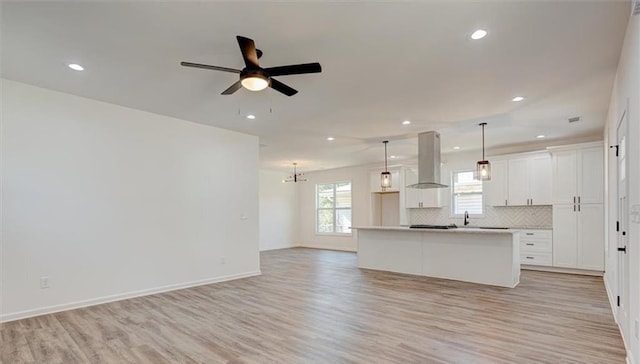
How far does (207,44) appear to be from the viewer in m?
3.03

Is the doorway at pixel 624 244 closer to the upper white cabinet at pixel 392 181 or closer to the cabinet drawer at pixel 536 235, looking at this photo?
the cabinet drawer at pixel 536 235

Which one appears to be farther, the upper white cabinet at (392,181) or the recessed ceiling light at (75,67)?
the upper white cabinet at (392,181)

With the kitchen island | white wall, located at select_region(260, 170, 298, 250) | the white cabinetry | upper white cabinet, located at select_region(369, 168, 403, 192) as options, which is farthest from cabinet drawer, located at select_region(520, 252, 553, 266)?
white wall, located at select_region(260, 170, 298, 250)

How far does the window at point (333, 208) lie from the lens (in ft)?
36.1

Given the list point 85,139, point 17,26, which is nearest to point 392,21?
point 17,26

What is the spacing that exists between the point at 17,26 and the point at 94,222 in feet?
8.56

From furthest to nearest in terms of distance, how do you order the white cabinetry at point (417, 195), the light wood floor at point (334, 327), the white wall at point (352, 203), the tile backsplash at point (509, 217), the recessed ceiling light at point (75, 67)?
the white wall at point (352, 203)
the white cabinetry at point (417, 195)
the tile backsplash at point (509, 217)
the recessed ceiling light at point (75, 67)
the light wood floor at point (334, 327)

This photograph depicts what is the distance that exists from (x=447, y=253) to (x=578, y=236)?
263 centimetres

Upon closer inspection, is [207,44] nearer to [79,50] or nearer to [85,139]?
[79,50]

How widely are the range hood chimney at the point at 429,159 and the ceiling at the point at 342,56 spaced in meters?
0.69

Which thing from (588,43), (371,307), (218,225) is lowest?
(371,307)

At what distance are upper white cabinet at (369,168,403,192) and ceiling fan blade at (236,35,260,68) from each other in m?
7.13

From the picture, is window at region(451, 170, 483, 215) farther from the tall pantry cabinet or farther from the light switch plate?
the light switch plate

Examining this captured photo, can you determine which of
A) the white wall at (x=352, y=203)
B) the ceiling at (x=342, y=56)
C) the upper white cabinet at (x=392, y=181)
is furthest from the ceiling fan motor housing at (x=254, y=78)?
the white wall at (x=352, y=203)
